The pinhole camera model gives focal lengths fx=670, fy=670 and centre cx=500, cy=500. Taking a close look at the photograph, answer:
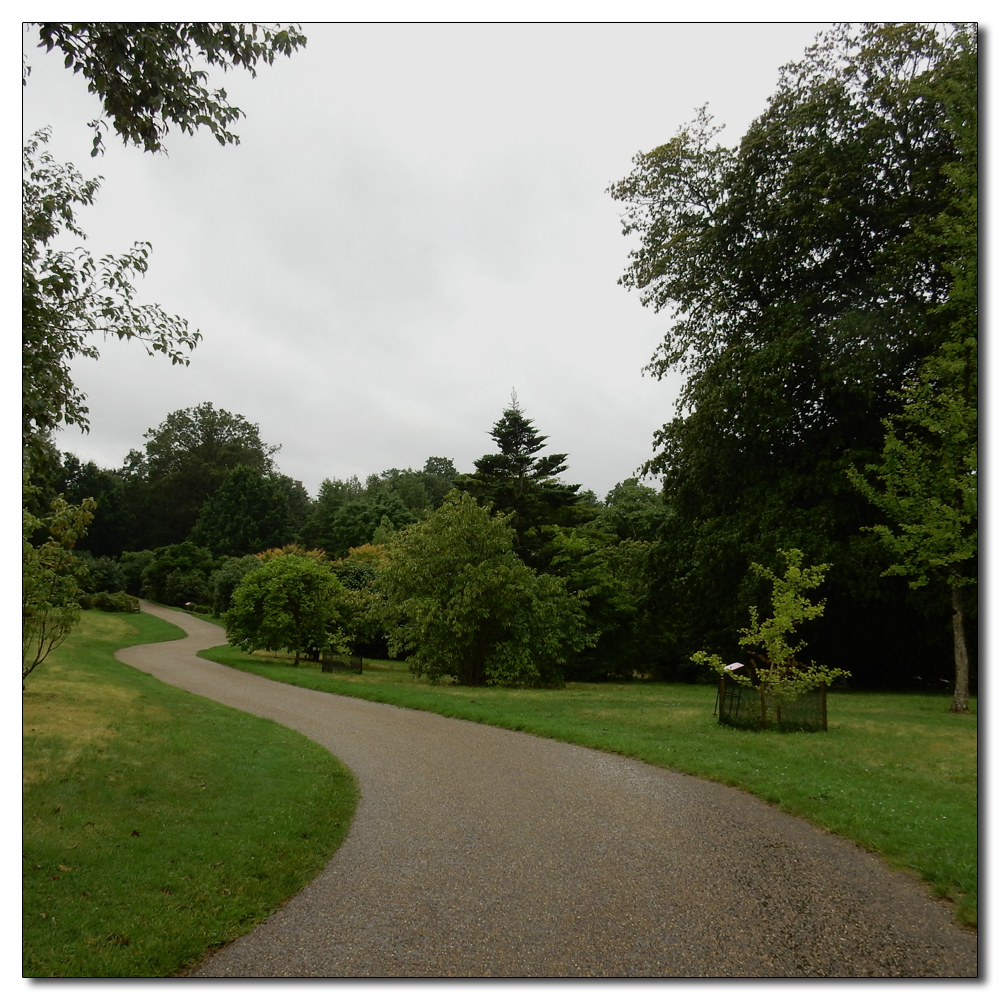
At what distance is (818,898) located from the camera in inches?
170

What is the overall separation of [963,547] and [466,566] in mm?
12348

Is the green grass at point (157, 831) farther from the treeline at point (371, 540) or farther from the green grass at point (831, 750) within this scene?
the green grass at point (831, 750)

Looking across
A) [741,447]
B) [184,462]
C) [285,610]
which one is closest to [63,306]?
[184,462]

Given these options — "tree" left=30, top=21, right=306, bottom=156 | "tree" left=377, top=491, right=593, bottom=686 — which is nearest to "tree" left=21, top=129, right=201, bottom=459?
"tree" left=30, top=21, right=306, bottom=156

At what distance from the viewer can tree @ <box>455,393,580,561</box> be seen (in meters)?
32.1

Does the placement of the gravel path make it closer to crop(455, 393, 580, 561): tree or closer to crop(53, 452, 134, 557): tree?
crop(53, 452, 134, 557): tree

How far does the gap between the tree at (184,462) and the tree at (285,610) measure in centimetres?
532

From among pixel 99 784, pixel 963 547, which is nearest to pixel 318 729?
pixel 99 784

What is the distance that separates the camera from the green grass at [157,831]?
3.65 metres

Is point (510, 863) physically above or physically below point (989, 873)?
below

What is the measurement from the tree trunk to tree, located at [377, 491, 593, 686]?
389 inches

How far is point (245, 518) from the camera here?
28109 millimetres

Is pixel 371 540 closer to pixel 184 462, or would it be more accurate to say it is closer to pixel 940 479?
pixel 184 462

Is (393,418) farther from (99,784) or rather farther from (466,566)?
(466,566)
